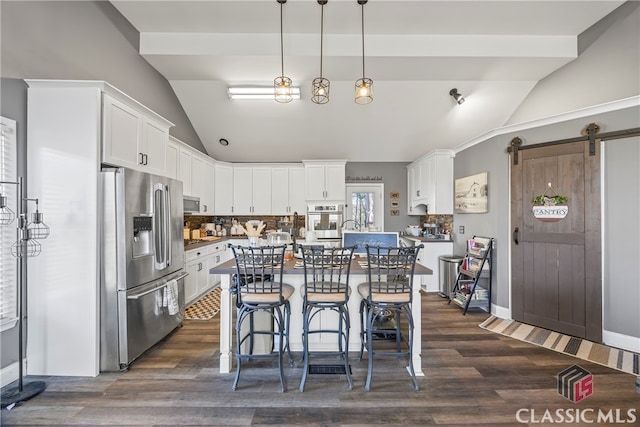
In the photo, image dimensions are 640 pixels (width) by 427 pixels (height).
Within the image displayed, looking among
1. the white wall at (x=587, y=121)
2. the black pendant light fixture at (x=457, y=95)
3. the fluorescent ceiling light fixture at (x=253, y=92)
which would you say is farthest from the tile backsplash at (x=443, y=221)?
the fluorescent ceiling light fixture at (x=253, y=92)

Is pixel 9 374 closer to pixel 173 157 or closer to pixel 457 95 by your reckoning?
pixel 173 157

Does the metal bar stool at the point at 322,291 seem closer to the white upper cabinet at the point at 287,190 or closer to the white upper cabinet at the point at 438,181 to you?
the white upper cabinet at the point at 438,181

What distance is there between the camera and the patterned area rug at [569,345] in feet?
8.79

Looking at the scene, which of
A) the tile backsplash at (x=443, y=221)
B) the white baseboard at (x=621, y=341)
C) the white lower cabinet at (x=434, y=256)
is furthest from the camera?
the tile backsplash at (x=443, y=221)

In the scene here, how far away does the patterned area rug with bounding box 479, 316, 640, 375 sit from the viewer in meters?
2.68

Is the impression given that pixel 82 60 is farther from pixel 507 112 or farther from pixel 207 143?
pixel 507 112

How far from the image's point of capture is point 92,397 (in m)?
2.23

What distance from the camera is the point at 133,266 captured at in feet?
8.70

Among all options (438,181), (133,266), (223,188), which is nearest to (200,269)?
(133,266)

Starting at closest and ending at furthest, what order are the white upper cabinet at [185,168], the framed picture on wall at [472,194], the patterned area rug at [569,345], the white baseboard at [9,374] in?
the white baseboard at [9,374], the patterned area rug at [569,345], the framed picture on wall at [472,194], the white upper cabinet at [185,168]

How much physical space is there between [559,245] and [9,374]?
5.59 meters

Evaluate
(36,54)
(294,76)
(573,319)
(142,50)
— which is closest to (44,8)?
(36,54)

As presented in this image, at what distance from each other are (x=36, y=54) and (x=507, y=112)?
649 centimetres
